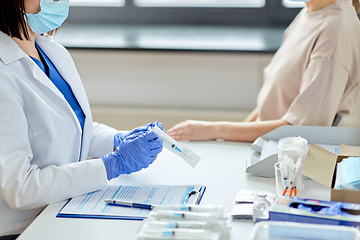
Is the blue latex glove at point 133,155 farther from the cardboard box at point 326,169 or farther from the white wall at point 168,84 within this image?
the white wall at point 168,84

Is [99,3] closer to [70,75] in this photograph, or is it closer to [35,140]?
[70,75]

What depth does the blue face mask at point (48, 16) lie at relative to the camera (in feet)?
3.69

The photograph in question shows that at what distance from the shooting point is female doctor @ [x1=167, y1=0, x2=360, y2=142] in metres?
1.38

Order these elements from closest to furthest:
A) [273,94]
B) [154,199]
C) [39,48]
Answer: [154,199], [39,48], [273,94]

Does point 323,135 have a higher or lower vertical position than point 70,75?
lower

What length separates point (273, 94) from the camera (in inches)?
64.8

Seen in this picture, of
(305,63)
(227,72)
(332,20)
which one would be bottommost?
(227,72)

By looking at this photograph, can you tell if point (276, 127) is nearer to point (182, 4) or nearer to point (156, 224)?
point (156, 224)

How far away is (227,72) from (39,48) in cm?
128

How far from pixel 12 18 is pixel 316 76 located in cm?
98

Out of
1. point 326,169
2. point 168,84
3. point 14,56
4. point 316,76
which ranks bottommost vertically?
point 168,84

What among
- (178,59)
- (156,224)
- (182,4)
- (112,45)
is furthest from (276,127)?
(182,4)

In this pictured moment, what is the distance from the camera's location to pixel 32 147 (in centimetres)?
107

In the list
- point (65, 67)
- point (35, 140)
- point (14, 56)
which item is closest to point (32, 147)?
point (35, 140)
